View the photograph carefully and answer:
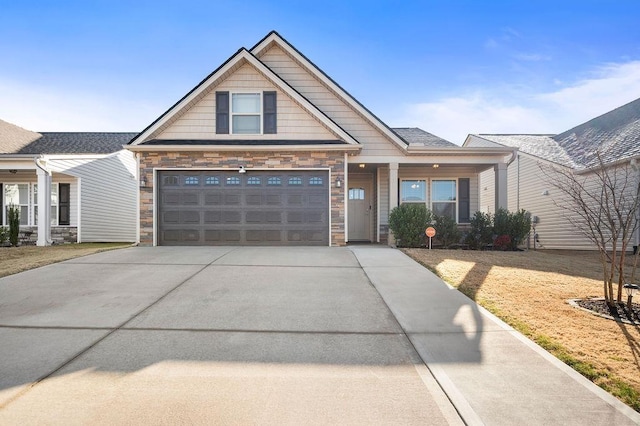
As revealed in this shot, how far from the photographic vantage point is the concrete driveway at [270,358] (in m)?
2.55

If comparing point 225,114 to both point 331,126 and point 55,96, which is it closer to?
point 331,126

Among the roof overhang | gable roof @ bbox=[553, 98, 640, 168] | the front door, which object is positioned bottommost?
the front door

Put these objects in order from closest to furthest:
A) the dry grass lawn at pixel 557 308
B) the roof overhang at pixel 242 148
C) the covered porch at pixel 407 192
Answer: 1. the dry grass lawn at pixel 557 308
2. the roof overhang at pixel 242 148
3. the covered porch at pixel 407 192

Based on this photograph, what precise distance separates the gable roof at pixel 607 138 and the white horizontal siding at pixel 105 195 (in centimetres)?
1881

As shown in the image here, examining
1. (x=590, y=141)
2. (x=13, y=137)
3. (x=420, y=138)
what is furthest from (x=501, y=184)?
(x=13, y=137)

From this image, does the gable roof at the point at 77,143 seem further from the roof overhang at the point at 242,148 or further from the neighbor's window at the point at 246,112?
the neighbor's window at the point at 246,112

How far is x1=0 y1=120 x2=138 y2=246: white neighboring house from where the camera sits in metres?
12.9

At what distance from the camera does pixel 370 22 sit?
40.6 feet

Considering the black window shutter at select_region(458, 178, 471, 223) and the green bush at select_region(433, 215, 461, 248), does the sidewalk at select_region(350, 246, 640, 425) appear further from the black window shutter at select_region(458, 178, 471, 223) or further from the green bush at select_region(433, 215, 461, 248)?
the black window shutter at select_region(458, 178, 471, 223)

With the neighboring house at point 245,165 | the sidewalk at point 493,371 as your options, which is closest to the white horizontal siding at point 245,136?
the neighboring house at point 245,165

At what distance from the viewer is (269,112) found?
37.7 feet

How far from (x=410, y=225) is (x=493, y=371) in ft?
26.0

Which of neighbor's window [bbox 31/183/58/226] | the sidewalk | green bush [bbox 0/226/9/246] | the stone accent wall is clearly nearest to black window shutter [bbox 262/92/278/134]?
the sidewalk

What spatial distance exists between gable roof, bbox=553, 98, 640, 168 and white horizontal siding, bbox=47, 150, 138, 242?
1881 centimetres
